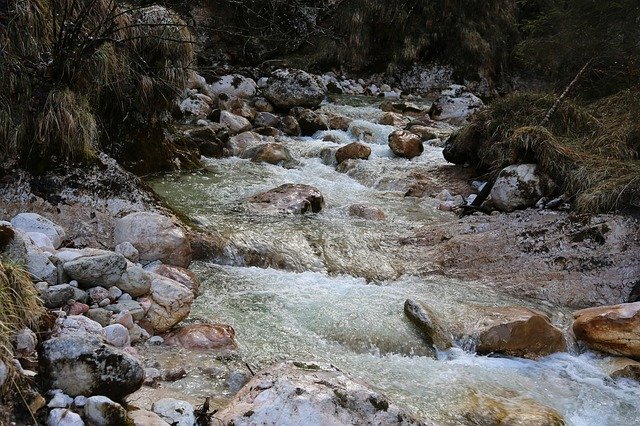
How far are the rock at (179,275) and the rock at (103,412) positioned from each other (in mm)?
2060

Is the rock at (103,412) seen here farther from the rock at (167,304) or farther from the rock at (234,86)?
the rock at (234,86)

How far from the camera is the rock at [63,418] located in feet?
7.39

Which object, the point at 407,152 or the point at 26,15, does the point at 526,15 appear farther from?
the point at 26,15

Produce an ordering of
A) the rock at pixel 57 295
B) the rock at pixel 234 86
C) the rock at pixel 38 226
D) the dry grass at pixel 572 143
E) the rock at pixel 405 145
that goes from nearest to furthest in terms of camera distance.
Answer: the rock at pixel 57 295 → the rock at pixel 38 226 → the dry grass at pixel 572 143 → the rock at pixel 405 145 → the rock at pixel 234 86

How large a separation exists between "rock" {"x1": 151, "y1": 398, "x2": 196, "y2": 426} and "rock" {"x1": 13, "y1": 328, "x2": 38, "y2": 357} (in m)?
0.56

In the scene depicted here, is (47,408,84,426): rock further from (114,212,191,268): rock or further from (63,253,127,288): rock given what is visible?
(114,212,191,268): rock

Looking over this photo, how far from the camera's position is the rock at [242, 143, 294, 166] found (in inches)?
352

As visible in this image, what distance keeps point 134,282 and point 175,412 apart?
1375 mm

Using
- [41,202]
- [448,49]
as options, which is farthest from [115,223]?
[448,49]

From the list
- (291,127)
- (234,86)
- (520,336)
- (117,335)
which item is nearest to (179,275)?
(117,335)

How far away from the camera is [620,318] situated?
4254mm

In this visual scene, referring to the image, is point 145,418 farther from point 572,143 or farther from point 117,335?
point 572,143

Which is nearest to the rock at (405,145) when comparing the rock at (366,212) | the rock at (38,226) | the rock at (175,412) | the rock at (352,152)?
the rock at (352,152)

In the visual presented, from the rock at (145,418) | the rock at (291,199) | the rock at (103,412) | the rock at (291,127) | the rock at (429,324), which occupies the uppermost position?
the rock at (103,412)
